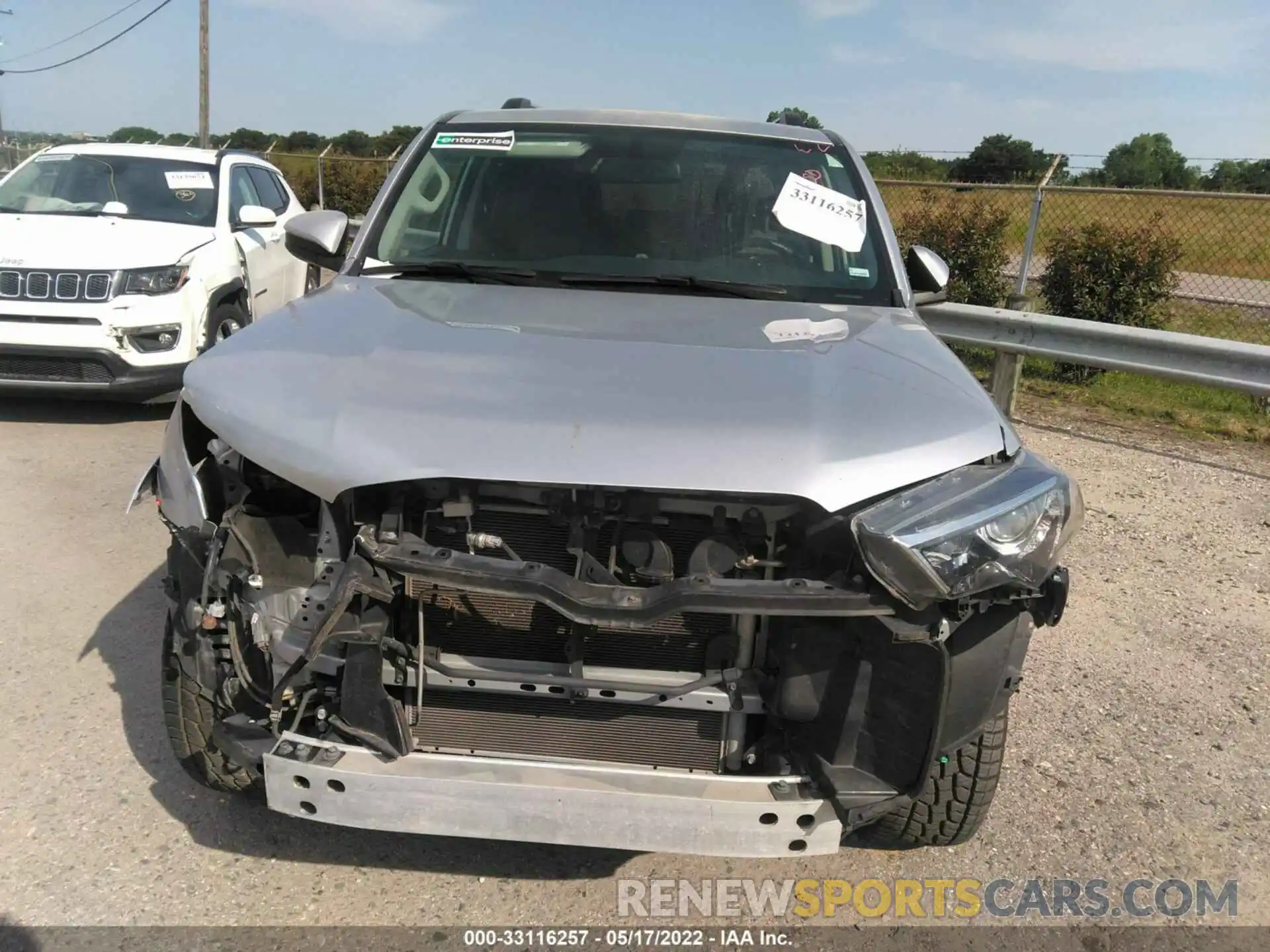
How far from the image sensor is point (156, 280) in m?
6.37

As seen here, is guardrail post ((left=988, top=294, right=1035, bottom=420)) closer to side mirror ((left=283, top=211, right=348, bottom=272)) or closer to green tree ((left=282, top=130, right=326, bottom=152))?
side mirror ((left=283, top=211, right=348, bottom=272))

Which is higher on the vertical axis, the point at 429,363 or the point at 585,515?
the point at 429,363

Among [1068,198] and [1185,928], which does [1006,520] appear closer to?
[1185,928]

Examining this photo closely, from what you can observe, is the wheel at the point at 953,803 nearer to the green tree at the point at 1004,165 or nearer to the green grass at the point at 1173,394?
the green grass at the point at 1173,394

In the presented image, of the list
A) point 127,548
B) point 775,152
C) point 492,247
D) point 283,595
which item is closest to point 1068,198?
point 775,152

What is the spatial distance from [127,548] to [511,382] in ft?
10.1

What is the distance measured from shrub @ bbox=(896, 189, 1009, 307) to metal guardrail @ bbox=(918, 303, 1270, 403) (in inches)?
121

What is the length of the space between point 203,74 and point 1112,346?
24203mm

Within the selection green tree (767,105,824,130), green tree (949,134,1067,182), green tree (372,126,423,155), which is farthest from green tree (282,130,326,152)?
green tree (767,105,824,130)

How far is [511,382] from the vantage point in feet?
7.56

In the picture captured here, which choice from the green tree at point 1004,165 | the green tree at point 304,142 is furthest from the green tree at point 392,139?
the green tree at point 1004,165

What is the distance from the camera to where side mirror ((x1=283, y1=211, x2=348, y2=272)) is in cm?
363

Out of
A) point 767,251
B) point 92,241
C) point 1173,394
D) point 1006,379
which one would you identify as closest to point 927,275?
point 767,251

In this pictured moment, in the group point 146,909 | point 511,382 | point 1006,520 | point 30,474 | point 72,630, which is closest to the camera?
point 1006,520
